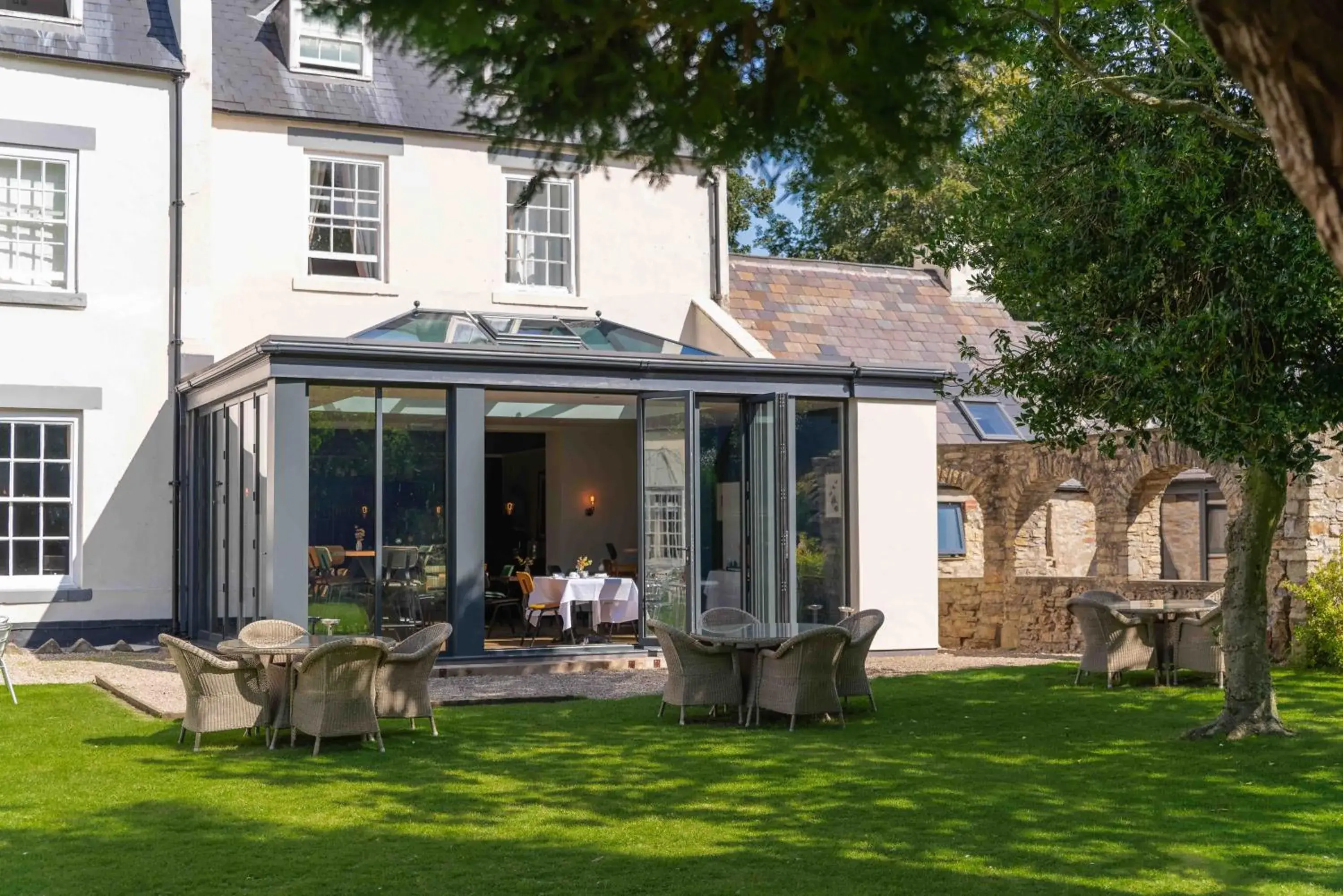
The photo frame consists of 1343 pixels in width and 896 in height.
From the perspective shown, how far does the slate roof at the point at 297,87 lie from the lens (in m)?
17.9

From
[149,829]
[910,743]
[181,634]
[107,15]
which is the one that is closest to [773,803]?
[910,743]

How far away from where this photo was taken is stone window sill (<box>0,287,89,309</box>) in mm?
16406

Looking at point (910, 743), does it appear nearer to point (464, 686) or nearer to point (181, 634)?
point (464, 686)

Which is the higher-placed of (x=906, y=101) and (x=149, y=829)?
(x=906, y=101)

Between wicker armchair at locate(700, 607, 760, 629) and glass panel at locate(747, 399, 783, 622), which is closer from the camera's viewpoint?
wicker armchair at locate(700, 607, 760, 629)

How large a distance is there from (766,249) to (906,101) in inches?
1230

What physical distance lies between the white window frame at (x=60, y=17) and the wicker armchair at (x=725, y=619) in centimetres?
1027

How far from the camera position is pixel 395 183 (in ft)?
60.6

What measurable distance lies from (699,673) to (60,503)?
28.7 feet

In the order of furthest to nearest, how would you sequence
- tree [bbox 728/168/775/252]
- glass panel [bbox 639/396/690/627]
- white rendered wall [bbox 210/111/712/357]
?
tree [bbox 728/168/775/252] < white rendered wall [bbox 210/111/712/357] < glass panel [bbox 639/396/690/627]

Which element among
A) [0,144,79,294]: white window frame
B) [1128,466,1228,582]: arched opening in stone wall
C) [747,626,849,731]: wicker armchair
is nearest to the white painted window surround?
[0,144,79,294]: white window frame

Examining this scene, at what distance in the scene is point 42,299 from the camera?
16.5 metres

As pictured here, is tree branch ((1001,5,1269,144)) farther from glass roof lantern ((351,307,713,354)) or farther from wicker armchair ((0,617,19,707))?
wicker armchair ((0,617,19,707))

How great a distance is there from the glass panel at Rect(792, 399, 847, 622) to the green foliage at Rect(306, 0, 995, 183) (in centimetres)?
1244
